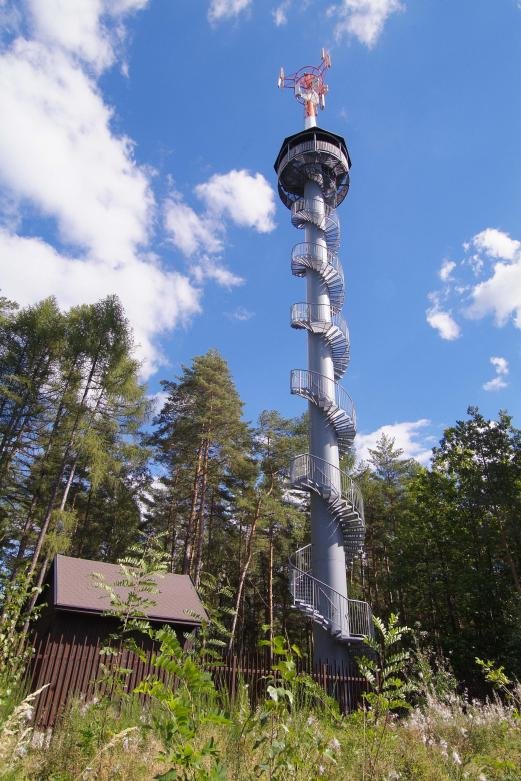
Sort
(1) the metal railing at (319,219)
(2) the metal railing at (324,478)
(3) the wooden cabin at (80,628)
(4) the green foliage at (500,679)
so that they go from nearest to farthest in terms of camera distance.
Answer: (4) the green foliage at (500,679) < (3) the wooden cabin at (80,628) < (2) the metal railing at (324,478) < (1) the metal railing at (319,219)

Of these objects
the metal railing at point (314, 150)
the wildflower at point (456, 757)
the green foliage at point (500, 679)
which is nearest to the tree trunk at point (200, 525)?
the green foliage at point (500, 679)

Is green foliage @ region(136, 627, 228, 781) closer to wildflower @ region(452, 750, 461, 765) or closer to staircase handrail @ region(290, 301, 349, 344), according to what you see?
wildflower @ region(452, 750, 461, 765)

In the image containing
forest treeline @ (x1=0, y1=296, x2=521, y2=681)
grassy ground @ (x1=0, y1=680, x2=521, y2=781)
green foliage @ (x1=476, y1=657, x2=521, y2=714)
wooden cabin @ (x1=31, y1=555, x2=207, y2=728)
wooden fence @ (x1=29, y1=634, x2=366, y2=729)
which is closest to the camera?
grassy ground @ (x1=0, y1=680, x2=521, y2=781)

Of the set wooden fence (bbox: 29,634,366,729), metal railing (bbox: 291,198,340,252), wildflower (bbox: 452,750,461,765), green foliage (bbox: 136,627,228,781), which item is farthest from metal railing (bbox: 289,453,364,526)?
green foliage (bbox: 136,627,228,781)

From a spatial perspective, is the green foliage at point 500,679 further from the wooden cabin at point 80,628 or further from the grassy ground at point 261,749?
the wooden cabin at point 80,628

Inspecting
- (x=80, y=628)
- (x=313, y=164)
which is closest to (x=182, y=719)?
(x=80, y=628)

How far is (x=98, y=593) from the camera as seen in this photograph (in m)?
11.5

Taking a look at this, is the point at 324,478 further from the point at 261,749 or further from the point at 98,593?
the point at 261,749

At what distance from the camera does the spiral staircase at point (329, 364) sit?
1389cm

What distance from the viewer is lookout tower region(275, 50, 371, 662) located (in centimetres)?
1386

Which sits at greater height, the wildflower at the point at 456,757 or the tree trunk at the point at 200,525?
the tree trunk at the point at 200,525

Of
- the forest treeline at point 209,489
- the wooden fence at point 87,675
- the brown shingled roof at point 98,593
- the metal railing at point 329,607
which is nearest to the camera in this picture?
the wooden fence at point 87,675

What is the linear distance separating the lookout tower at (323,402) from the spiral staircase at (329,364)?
3cm

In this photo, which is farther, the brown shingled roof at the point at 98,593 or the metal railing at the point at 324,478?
the metal railing at the point at 324,478
